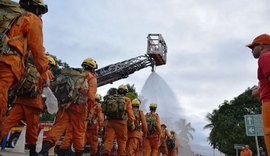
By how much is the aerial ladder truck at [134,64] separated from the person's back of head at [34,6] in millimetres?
19490

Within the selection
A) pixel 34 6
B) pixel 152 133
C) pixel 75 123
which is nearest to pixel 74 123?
pixel 75 123

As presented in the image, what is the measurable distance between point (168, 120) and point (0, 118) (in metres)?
40.3

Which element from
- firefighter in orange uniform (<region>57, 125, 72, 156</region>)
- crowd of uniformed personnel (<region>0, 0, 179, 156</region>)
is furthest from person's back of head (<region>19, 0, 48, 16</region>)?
firefighter in orange uniform (<region>57, 125, 72, 156</region>)

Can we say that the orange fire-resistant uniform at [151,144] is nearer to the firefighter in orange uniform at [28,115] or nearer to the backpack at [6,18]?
the firefighter in orange uniform at [28,115]

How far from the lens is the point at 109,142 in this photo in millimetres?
8102

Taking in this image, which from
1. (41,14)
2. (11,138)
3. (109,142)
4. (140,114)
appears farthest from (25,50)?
(11,138)

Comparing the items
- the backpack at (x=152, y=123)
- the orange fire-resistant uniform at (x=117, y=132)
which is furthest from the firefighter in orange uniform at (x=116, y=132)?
the backpack at (x=152, y=123)

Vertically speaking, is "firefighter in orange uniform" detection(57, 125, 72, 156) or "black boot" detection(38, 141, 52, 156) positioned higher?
"firefighter in orange uniform" detection(57, 125, 72, 156)

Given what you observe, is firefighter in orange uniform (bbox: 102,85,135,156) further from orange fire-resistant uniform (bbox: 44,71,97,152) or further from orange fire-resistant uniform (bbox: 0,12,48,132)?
orange fire-resistant uniform (bbox: 0,12,48,132)

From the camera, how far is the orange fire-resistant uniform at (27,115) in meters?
4.96

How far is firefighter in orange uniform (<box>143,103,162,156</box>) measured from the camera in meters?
11.5

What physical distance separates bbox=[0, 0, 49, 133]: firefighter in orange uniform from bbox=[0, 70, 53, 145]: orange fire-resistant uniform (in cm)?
107

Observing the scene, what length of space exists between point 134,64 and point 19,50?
2130cm

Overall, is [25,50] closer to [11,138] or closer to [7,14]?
[7,14]
